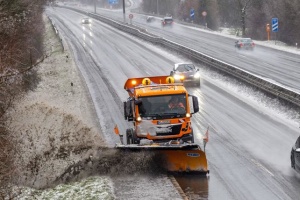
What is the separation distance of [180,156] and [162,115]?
5.74ft

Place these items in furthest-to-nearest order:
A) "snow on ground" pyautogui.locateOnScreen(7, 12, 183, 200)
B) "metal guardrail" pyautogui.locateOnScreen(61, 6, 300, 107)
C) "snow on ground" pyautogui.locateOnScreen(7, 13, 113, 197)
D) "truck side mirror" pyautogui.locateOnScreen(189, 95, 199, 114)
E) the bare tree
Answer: "metal guardrail" pyautogui.locateOnScreen(61, 6, 300, 107)
"truck side mirror" pyautogui.locateOnScreen(189, 95, 199, 114)
"snow on ground" pyautogui.locateOnScreen(7, 13, 113, 197)
"snow on ground" pyautogui.locateOnScreen(7, 12, 183, 200)
the bare tree

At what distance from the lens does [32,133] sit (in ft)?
63.3

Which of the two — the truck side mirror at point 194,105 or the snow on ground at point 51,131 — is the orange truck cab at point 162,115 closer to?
the truck side mirror at point 194,105

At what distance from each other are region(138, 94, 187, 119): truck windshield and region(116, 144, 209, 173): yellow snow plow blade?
165cm

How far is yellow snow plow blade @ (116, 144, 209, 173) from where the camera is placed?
15.2 meters

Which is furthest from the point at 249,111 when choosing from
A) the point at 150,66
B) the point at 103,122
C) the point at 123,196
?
the point at 150,66

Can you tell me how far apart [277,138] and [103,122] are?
831 cm

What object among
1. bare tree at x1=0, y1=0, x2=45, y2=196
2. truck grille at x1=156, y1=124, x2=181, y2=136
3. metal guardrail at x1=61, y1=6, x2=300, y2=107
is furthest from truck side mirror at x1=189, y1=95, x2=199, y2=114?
metal guardrail at x1=61, y1=6, x2=300, y2=107

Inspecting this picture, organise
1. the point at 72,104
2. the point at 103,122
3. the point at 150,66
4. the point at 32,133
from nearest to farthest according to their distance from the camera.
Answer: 1. the point at 32,133
2. the point at 103,122
3. the point at 72,104
4. the point at 150,66

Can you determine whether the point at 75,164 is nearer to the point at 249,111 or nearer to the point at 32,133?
the point at 32,133

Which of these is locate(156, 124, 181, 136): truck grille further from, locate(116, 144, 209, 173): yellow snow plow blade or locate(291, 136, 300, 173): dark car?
locate(291, 136, 300, 173): dark car

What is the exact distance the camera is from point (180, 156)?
50.7ft

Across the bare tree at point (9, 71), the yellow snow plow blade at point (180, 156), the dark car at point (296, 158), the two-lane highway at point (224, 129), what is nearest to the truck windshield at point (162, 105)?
the yellow snow plow blade at point (180, 156)

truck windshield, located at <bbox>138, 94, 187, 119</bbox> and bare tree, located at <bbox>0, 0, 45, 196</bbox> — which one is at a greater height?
bare tree, located at <bbox>0, 0, 45, 196</bbox>
